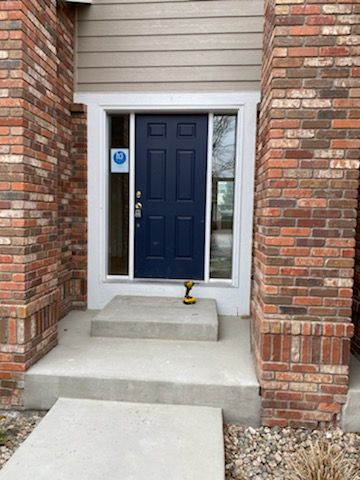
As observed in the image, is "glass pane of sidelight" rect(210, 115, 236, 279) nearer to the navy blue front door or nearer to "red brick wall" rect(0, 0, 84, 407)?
the navy blue front door

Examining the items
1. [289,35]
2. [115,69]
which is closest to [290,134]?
[289,35]

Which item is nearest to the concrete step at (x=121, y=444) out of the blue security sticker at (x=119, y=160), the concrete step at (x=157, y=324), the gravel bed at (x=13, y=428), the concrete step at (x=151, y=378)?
the concrete step at (x=151, y=378)

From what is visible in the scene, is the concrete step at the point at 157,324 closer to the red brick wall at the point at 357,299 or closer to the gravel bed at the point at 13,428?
the gravel bed at the point at 13,428

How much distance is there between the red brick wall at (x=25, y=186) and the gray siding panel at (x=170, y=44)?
0.91 meters

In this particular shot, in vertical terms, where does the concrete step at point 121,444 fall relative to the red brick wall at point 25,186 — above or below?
below

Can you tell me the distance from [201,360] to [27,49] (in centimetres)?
242

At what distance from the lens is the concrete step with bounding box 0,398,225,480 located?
1.71 meters

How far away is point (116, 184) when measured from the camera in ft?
12.7

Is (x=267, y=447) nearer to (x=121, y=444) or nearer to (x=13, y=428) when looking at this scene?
(x=121, y=444)

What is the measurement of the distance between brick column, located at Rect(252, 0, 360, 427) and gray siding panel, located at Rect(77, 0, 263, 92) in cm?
124

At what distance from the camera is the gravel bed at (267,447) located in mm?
1923

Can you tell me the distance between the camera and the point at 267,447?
2117 millimetres

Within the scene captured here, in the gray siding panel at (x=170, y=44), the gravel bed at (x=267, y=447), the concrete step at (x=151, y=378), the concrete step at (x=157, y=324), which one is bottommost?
the gravel bed at (x=267, y=447)

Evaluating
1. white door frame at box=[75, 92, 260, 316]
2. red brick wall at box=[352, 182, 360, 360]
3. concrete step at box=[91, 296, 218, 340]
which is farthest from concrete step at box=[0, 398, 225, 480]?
white door frame at box=[75, 92, 260, 316]
